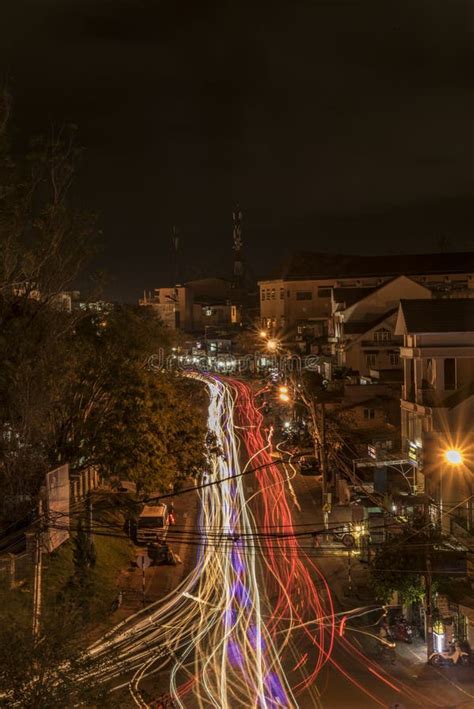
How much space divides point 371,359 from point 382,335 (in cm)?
119

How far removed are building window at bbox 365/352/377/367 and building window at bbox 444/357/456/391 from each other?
45.3ft

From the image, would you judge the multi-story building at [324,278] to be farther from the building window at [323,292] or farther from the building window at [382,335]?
the building window at [382,335]

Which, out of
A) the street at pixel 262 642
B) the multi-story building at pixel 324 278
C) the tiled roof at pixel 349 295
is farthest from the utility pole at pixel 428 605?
the multi-story building at pixel 324 278

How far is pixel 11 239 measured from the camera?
46.7ft

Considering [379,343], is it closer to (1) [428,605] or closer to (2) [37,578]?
(1) [428,605]

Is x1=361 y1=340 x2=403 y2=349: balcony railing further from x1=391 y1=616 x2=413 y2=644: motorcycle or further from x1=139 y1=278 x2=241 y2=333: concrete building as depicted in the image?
x1=139 y1=278 x2=241 y2=333: concrete building

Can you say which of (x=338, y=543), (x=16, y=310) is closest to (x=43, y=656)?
(x=16, y=310)

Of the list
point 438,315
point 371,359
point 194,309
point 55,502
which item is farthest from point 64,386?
point 194,309

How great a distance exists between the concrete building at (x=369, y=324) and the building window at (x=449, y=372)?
41.2 feet

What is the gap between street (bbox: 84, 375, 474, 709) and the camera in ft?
35.8

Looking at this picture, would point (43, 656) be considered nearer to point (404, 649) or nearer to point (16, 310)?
point (404, 649)

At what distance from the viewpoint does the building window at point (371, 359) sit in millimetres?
34531

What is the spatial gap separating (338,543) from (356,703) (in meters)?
8.16

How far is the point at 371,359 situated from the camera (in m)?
34.6
